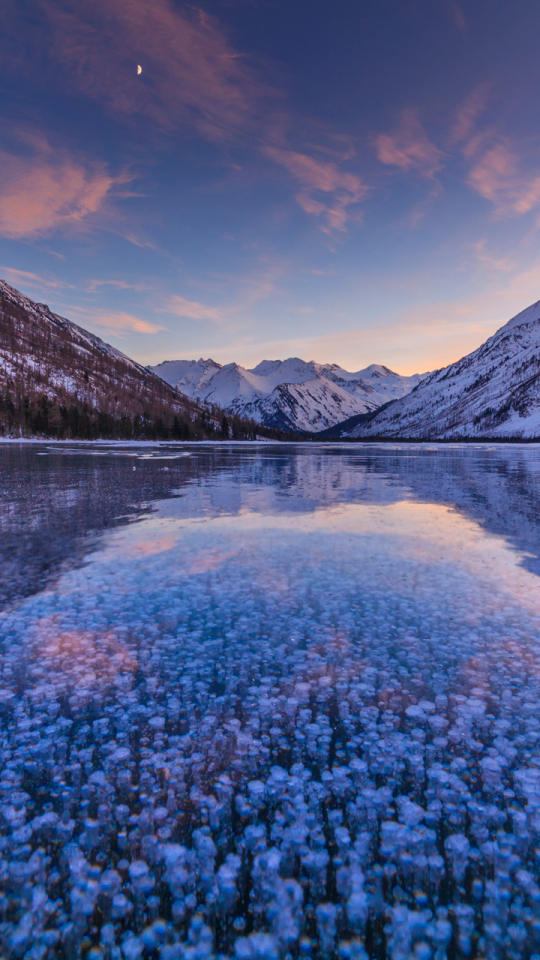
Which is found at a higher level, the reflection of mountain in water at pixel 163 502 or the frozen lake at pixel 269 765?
the reflection of mountain in water at pixel 163 502

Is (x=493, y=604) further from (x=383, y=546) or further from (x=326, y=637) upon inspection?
(x=383, y=546)

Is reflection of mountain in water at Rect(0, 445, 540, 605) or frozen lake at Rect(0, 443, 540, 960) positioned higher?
reflection of mountain in water at Rect(0, 445, 540, 605)

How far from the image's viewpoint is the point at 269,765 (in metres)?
4.08

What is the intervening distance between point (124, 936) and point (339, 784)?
181 centimetres

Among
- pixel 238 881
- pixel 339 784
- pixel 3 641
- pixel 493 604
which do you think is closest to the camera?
pixel 238 881

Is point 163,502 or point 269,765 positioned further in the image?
point 163,502

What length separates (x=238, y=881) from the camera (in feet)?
10.00

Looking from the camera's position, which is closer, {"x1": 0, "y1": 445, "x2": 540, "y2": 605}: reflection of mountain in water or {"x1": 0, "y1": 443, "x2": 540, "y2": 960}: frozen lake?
{"x1": 0, "y1": 443, "x2": 540, "y2": 960}: frozen lake

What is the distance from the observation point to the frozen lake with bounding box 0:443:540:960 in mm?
2850

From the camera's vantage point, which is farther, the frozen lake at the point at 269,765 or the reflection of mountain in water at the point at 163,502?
the reflection of mountain in water at the point at 163,502

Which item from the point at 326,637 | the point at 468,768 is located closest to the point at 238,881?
the point at 468,768

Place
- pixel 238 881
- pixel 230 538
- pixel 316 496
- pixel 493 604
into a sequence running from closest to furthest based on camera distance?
pixel 238 881, pixel 493 604, pixel 230 538, pixel 316 496

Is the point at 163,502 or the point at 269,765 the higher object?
the point at 163,502

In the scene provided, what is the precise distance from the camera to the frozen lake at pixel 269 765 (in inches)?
112
